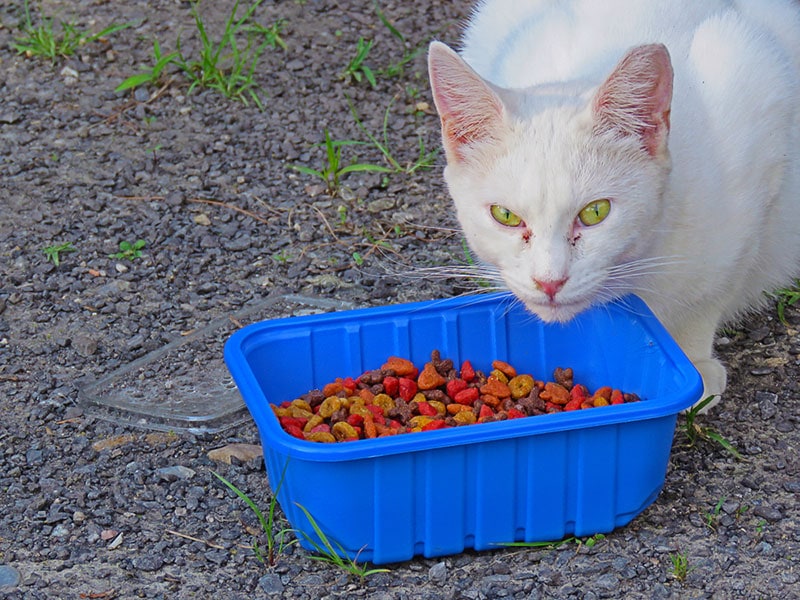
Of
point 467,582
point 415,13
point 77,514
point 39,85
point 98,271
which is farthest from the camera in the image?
point 415,13

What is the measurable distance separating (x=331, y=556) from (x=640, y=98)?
44.7 inches

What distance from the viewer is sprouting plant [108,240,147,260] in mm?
3592

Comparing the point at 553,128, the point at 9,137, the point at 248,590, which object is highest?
the point at 553,128

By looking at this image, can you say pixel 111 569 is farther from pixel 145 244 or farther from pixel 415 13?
pixel 415 13

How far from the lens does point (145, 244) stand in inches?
144

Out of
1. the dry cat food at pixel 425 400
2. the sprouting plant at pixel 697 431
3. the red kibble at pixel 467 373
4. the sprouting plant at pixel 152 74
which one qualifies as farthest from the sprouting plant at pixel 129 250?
the sprouting plant at pixel 697 431

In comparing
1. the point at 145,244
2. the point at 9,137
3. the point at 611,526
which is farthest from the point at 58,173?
the point at 611,526

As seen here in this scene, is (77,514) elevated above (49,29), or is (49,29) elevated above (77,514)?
(49,29)

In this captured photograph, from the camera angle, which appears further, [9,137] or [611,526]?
[9,137]

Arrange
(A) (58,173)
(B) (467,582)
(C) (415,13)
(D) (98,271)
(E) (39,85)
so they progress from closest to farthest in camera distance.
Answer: (B) (467,582), (D) (98,271), (A) (58,173), (E) (39,85), (C) (415,13)

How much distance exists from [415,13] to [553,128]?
2.79m

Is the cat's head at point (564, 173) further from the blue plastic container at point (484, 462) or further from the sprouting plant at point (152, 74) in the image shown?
the sprouting plant at point (152, 74)

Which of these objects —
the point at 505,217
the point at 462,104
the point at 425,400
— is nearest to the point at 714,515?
the point at 425,400

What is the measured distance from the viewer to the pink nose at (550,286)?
229 centimetres
